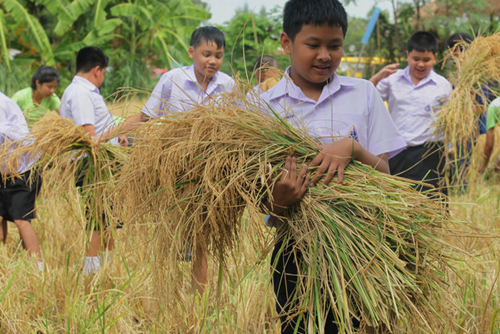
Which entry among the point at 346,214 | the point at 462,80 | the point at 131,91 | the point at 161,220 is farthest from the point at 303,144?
the point at 462,80

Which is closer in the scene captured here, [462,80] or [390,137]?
[390,137]

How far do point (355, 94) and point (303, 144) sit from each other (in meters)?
0.36

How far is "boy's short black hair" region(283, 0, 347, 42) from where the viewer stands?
1941 mm

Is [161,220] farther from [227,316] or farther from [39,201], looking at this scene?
[39,201]

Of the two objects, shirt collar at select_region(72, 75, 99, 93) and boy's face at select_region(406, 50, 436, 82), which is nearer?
shirt collar at select_region(72, 75, 99, 93)

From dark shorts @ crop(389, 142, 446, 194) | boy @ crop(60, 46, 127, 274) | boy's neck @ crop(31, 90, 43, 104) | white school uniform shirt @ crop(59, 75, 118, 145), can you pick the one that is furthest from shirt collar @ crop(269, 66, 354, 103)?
boy's neck @ crop(31, 90, 43, 104)

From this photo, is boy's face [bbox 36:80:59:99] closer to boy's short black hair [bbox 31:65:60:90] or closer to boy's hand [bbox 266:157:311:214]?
boy's short black hair [bbox 31:65:60:90]

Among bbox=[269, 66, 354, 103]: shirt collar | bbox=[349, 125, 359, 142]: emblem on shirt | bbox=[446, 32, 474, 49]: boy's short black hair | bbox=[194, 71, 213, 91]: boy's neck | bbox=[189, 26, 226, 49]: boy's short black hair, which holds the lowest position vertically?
bbox=[194, 71, 213, 91]: boy's neck

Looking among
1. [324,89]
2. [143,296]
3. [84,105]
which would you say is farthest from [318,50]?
[84,105]

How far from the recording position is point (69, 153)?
317cm

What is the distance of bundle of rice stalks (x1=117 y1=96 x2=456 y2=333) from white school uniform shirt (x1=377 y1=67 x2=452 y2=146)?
2519 mm

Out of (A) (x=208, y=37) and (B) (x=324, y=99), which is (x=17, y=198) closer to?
(A) (x=208, y=37)

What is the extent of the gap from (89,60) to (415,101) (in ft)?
7.89

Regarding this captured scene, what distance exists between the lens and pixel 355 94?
2.03 m
